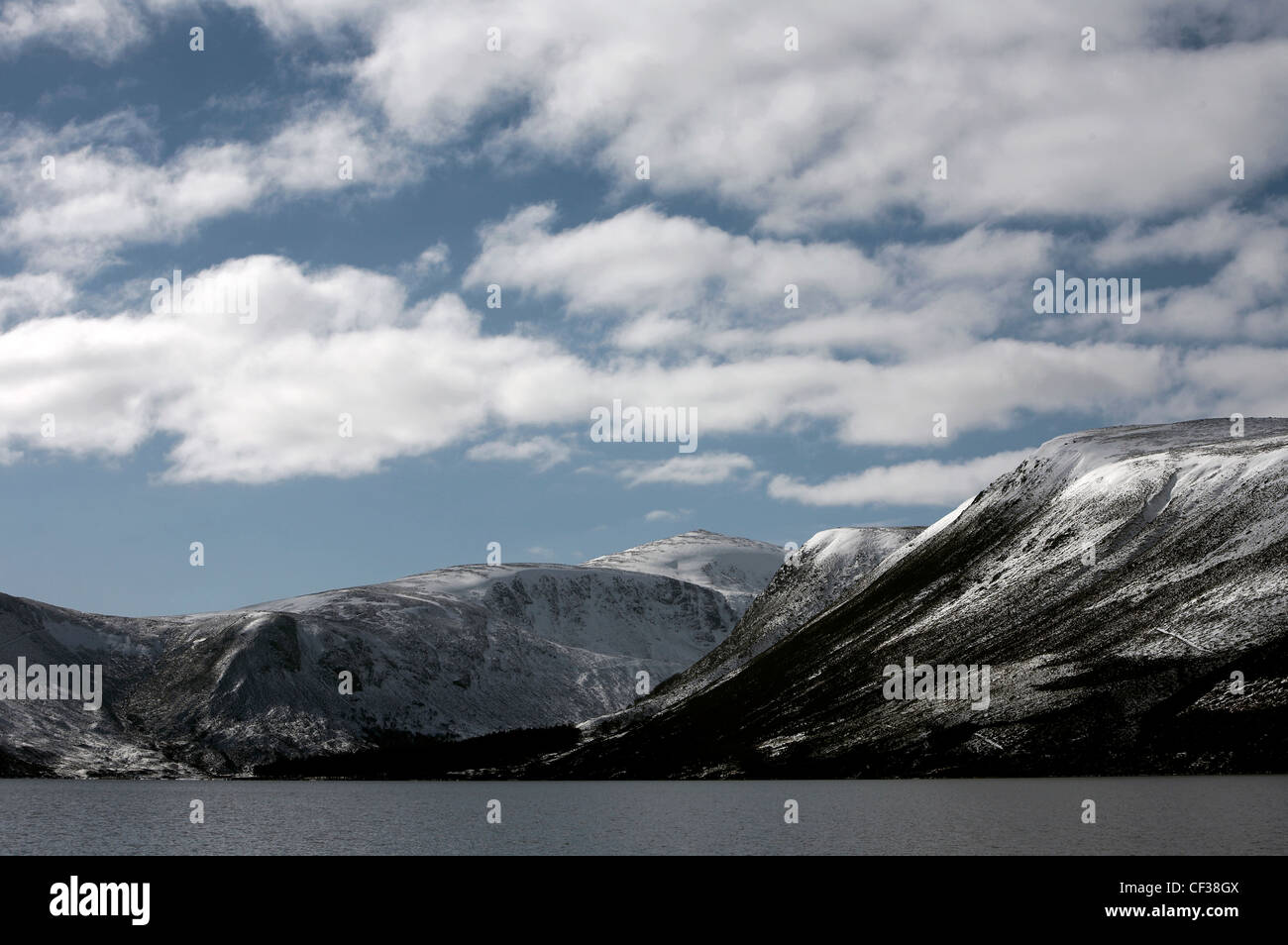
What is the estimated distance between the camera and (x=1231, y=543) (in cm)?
19462

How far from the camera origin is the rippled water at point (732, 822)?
73.3m

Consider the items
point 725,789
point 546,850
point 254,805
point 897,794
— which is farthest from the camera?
point 725,789

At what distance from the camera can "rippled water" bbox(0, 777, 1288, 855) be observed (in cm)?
7331

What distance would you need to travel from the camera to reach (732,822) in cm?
9756

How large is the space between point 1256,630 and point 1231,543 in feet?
107

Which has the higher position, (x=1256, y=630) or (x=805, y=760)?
(x=1256, y=630)

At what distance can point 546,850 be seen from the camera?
76250mm
